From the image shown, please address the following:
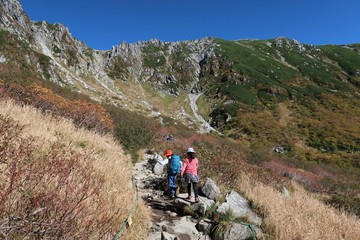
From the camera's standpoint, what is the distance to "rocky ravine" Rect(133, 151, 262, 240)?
5871 millimetres

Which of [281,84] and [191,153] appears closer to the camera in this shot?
[191,153]

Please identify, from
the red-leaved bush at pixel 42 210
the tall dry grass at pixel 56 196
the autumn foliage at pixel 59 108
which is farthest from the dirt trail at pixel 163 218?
the autumn foliage at pixel 59 108

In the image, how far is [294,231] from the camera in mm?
5387

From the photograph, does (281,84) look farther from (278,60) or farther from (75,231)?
(75,231)

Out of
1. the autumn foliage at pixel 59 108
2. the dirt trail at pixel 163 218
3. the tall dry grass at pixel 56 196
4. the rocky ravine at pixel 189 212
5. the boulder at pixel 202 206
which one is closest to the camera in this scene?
the tall dry grass at pixel 56 196

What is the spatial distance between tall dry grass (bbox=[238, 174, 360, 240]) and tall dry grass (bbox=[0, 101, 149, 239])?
2786 mm

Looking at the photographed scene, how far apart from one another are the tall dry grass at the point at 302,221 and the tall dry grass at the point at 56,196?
2786 millimetres

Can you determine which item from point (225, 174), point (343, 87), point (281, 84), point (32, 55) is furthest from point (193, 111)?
point (225, 174)

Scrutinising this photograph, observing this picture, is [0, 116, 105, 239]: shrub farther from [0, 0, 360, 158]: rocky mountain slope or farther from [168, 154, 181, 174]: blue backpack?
[0, 0, 360, 158]: rocky mountain slope

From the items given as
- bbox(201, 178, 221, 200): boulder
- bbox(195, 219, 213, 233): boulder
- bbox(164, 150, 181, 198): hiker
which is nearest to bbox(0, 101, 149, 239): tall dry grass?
bbox(195, 219, 213, 233): boulder

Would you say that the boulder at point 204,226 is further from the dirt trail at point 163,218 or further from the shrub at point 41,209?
the shrub at point 41,209

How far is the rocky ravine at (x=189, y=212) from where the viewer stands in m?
5.87

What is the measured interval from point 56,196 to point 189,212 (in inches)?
172

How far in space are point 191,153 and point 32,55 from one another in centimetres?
5645
